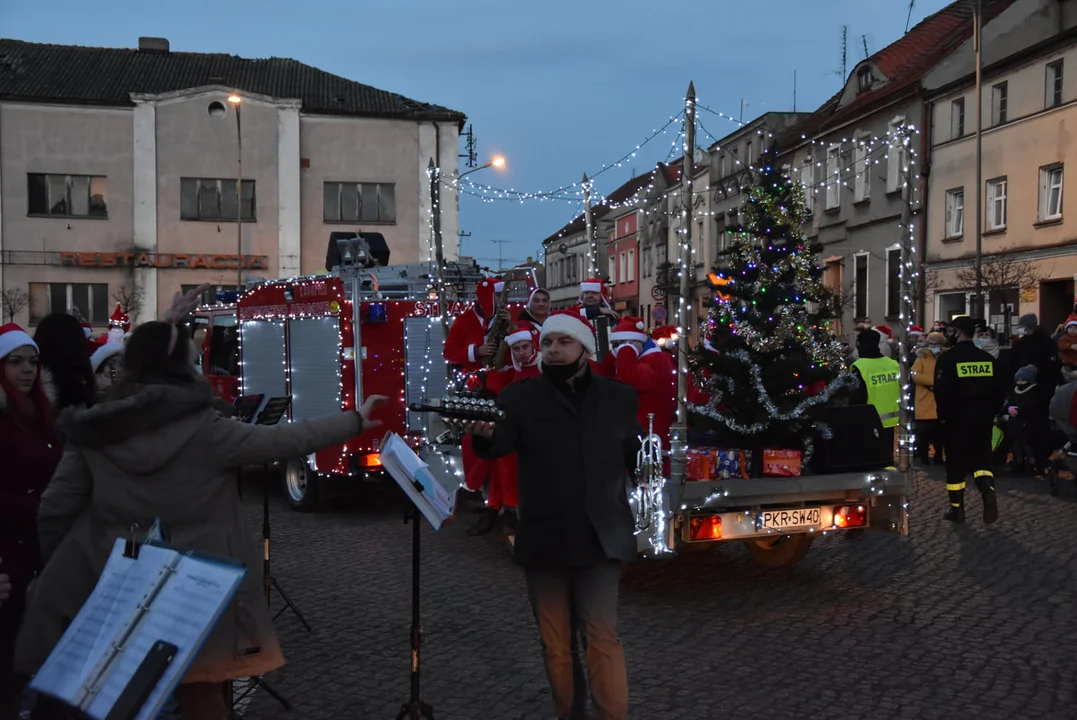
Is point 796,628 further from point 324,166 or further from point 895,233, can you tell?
point 324,166

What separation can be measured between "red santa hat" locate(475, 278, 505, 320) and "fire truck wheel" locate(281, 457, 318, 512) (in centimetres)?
283

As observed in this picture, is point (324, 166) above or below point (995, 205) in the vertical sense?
above

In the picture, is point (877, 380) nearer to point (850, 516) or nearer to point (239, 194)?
point (850, 516)

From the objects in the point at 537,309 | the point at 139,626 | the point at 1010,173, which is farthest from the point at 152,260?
the point at 139,626

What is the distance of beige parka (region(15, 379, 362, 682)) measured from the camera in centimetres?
363

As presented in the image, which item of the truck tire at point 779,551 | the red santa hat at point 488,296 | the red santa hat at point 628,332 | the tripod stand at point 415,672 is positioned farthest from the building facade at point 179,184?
the tripod stand at point 415,672

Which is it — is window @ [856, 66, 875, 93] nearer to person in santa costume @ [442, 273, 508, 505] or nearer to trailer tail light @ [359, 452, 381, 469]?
person in santa costume @ [442, 273, 508, 505]

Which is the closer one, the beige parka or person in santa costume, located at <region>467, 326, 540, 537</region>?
the beige parka

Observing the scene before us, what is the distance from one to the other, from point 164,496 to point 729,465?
4.87m

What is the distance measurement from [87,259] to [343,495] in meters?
29.9

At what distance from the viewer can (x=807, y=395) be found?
802 cm

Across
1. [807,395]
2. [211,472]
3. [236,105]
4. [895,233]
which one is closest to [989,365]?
[807,395]

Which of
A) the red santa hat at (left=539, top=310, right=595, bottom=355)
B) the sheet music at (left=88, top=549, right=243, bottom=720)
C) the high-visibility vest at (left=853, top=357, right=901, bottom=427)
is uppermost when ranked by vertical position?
the red santa hat at (left=539, top=310, right=595, bottom=355)

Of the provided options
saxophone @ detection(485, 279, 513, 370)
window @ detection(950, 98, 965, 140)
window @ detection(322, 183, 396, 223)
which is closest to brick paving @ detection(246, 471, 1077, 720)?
saxophone @ detection(485, 279, 513, 370)
